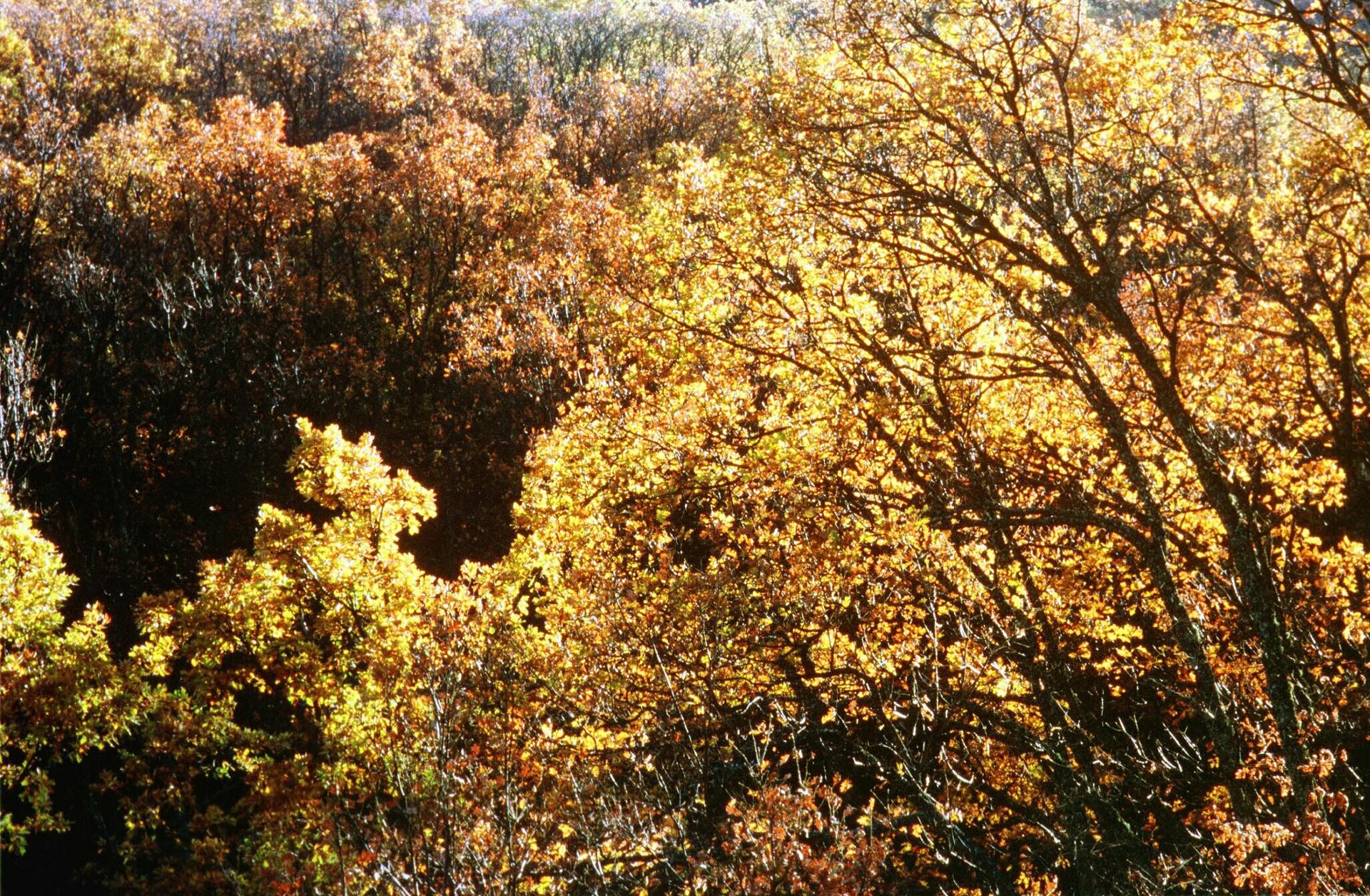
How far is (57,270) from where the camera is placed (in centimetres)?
2767

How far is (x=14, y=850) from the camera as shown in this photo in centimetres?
1969

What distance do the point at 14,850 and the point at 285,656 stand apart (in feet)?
26.1

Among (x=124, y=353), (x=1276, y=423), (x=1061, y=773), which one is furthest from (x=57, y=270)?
(x=1276, y=423)

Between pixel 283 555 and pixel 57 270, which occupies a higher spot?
pixel 57 270

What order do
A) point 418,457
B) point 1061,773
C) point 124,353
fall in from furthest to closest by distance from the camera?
point 418,457 < point 124,353 < point 1061,773

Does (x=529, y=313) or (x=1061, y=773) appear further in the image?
(x=529, y=313)

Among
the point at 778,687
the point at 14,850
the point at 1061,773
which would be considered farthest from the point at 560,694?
the point at 14,850

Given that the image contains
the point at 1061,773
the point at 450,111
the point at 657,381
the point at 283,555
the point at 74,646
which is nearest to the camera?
the point at 1061,773

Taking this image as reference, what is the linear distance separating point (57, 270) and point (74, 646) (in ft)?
52.7


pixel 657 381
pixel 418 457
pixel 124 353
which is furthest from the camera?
pixel 418 457

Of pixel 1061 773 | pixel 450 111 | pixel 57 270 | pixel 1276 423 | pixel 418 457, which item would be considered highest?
pixel 450 111

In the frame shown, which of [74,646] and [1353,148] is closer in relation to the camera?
[1353,148]

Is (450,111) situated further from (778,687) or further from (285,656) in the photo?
(778,687)

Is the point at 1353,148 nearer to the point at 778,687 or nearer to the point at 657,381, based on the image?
the point at 778,687
